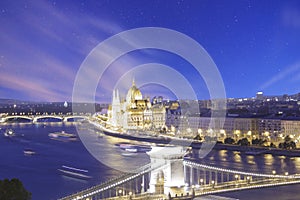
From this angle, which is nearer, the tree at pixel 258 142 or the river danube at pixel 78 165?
Answer: the river danube at pixel 78 165

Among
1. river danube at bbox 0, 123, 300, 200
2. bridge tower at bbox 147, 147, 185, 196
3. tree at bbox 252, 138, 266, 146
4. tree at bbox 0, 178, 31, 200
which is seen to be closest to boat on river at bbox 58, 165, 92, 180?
river danube at bbox 0, 123, 300, 200

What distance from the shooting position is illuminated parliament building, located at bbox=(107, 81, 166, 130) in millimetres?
19325

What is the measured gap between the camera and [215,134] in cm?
1337

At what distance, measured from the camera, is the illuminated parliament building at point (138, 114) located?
1933 centimetres

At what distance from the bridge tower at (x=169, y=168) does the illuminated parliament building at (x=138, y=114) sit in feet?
45.9

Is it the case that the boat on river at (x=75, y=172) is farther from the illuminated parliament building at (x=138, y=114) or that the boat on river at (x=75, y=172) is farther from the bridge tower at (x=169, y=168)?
the illuminated parliament building at (x=138, y=114)

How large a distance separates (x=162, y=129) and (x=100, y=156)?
7.53 metres

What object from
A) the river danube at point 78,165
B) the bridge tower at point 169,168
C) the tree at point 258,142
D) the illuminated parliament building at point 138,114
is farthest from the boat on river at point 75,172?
the illuminated parliament building at point 138,114

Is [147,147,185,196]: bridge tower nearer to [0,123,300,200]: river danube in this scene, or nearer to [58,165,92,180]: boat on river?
[0,123,300,200]: river danube

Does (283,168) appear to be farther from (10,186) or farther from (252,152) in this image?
(10,186)

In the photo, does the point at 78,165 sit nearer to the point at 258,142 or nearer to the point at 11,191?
the point at 258,142

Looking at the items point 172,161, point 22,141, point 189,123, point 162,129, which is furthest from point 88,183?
point 162,129

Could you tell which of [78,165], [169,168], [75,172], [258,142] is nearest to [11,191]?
[169,168]

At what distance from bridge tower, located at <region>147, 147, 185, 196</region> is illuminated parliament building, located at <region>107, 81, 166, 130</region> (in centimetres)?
1400
